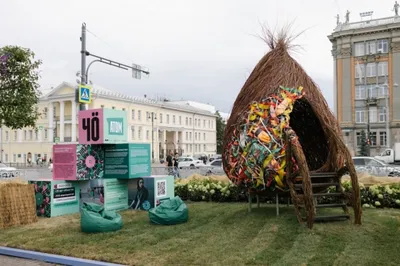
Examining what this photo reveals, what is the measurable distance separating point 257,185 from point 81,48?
10412 mm

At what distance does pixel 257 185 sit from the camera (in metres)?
8.01

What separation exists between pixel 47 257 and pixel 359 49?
192ft

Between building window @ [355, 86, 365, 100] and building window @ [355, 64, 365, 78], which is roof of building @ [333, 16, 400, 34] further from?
building window @ [355, 86, 365, 100]

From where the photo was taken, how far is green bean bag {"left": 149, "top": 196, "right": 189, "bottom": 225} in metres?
8.55

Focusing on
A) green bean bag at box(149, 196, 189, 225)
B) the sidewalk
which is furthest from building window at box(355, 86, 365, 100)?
the sidewalk

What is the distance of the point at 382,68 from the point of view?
188 feet

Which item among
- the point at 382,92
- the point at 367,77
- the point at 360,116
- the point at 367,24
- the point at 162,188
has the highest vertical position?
the point at 367,24

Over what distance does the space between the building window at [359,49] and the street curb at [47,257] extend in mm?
58026

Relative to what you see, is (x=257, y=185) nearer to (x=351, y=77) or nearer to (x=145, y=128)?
(x=351, y=77)

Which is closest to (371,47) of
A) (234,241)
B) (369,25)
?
(369,25)

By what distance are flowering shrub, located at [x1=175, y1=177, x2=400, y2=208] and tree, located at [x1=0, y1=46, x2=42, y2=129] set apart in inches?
233

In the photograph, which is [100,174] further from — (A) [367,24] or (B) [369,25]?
(A) [367,24]

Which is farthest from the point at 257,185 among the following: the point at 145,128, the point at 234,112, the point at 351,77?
the point at 145,128

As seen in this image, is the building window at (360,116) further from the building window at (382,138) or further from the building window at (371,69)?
the building window at (371,69)
